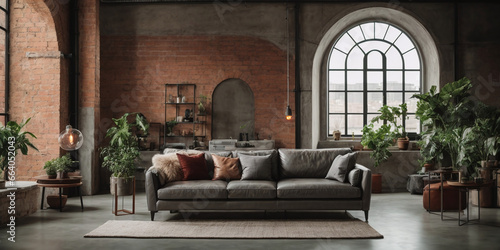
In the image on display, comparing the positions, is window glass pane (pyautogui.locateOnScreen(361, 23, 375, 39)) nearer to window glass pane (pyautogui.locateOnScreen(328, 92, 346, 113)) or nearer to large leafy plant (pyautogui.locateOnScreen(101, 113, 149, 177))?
window glass pane (pyautogui.locateOnScreen(328, 92, 346, 113))

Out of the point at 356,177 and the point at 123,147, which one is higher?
the point at 123,147

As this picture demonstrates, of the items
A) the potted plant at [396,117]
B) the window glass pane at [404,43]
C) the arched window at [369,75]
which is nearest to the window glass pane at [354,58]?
the arched window at [369,75]

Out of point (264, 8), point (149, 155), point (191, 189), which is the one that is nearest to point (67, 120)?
point (149, 155)

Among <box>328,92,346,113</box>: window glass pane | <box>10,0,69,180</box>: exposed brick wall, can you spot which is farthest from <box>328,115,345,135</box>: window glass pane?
<box>10,0,69,180</box>: exposed brick wall

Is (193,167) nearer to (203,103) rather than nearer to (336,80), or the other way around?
(203,103)

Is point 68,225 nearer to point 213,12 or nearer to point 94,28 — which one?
point 94,28

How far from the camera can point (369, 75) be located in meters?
10.6

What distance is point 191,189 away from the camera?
6094 millimetres

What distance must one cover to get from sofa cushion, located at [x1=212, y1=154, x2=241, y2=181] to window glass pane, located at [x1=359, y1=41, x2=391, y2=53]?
17.0ft

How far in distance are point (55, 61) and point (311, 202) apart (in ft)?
17.1

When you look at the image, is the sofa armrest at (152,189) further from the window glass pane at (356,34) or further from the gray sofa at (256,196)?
the window glass pane at (356,34)

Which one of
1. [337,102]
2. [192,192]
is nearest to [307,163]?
[192,192]

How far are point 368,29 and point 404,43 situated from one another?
2.88ft

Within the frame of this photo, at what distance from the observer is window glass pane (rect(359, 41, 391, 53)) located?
1052cm
